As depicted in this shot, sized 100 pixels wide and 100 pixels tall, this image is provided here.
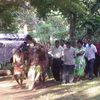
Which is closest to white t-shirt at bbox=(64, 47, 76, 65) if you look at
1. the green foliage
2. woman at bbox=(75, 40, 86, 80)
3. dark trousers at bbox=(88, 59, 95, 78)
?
woman at bbox=(75, 40, 86, 80)

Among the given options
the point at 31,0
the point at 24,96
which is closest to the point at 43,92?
the point at 24,96

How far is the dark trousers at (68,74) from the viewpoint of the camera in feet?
52.2

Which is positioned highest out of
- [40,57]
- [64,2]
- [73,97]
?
[64,2]

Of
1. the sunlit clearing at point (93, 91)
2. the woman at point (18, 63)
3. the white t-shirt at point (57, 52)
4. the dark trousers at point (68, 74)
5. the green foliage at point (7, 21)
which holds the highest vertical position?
the green foliage at point (7, 21)

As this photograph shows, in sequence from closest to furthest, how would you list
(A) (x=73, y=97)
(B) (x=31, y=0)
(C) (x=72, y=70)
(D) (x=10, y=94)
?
1. (A) (x=73, y=97)
2. (D) (x=10, y=94)
3. (B) (x=31, y=0)
4. (C) (x=72, y=70)

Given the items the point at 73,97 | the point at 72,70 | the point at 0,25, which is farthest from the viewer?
the point at 0,25

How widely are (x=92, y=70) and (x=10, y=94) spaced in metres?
4.42

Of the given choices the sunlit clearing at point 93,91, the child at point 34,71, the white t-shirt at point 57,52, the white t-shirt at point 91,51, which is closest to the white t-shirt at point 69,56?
the white t-shirt at point 57,52

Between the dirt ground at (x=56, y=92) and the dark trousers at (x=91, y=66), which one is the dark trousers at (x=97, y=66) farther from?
the dirt ground at (x=56, y=92)

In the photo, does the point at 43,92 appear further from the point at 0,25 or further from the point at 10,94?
the point at 0,25

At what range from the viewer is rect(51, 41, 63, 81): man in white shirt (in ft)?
53.0

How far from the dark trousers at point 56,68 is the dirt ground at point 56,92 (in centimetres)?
90

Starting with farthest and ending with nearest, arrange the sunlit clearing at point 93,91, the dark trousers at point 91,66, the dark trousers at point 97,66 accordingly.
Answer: the dark trousers at point 97,66, the dark trousers at point 91,66, the sunlit clearing at point 93,91

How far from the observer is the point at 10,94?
13758 millimetres
